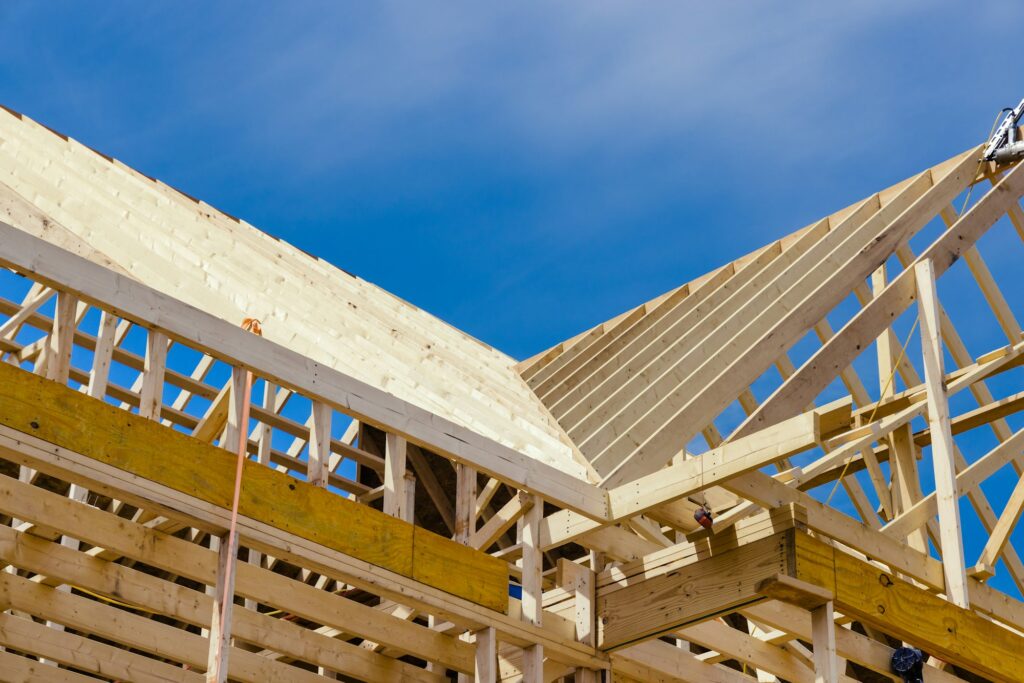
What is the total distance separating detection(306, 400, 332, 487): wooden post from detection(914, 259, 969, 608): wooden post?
4327mm

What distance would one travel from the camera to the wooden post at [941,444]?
10.6 m

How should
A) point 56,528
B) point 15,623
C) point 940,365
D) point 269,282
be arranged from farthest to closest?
point 269,282 < point 940,365 < point 15,623 < point 56,528

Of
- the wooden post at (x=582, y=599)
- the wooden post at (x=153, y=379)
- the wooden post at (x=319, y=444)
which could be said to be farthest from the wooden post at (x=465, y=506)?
the wooden post at (x=153, y=379)

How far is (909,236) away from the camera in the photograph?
12.8m

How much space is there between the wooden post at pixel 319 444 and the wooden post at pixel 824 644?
120 inches

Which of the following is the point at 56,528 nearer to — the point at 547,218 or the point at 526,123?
the point at 547,218

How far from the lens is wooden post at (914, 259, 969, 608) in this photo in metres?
10.6

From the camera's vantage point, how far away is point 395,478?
9.83 meters

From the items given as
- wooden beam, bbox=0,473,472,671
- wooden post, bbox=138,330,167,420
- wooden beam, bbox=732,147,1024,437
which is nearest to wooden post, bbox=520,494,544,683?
wooden beam, bbox=0,473,472,671

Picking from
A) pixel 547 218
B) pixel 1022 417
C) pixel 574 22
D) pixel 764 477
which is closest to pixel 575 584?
pixel 764 477

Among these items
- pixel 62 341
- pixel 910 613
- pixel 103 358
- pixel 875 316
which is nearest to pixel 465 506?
pixel 62 341

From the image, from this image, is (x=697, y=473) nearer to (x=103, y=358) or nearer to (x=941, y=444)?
(x=941, y=444)

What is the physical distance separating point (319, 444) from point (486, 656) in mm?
1657

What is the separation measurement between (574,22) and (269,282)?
140 m
